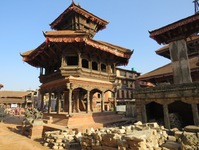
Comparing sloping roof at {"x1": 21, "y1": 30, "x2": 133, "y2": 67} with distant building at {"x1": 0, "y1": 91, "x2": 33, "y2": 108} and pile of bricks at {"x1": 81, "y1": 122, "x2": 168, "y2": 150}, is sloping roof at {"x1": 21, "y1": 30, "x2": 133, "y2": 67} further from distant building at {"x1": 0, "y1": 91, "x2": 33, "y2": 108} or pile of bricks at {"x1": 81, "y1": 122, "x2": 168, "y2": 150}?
distant building at {"x1": 0, "y1": 91, "x2": 33, "y2": 108}

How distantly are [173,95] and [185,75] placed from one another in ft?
9.95

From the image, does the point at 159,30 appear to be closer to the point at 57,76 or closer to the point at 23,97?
the point at 57,76

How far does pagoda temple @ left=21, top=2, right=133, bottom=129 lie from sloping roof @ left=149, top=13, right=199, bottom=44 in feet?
15.2

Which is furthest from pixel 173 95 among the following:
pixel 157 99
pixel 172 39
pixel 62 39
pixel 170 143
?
pixel 62 39

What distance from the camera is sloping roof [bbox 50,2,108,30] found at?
55.1 feet

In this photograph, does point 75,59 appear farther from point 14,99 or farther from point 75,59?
point 14,99

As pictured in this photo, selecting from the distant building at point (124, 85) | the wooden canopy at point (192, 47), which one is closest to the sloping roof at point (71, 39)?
the wooden canopy at point (192, 47)

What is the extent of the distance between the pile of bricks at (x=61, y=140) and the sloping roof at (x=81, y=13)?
13.2 m

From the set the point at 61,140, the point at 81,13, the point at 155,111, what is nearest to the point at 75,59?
the point at 81,13

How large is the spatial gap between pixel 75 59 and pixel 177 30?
36.2ft

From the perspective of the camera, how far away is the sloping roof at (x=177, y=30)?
34.8 ft

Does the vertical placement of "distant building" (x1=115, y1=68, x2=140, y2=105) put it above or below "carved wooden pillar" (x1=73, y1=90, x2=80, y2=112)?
above

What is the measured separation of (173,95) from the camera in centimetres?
876

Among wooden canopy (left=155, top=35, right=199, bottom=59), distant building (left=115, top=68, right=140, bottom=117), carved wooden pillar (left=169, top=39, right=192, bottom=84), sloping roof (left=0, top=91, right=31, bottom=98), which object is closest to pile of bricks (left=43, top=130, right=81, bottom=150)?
carved wooden pillar (left=169, top=39, right=192, bottom=84)
